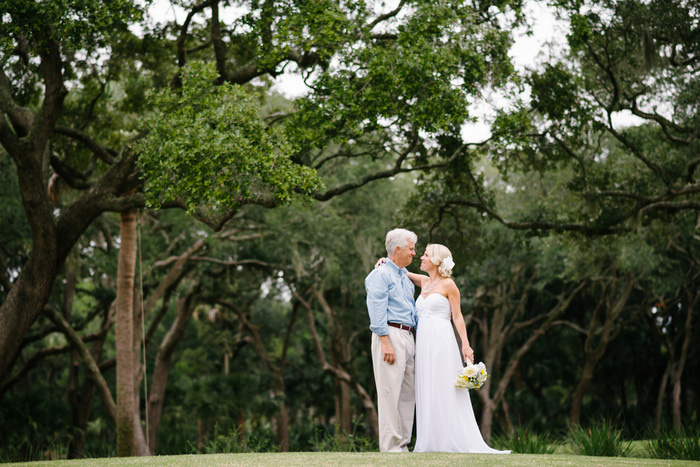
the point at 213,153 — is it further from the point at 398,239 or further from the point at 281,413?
the point at 281,413

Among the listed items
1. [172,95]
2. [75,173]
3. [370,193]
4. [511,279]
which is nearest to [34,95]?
[75,173]

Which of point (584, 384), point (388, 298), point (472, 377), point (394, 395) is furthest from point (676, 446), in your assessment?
point (584, 384)

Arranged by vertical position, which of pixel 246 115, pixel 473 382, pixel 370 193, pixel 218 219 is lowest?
pixel 473 382

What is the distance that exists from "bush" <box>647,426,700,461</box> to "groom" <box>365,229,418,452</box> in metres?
3.98

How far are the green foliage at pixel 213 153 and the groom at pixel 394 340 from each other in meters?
2.75

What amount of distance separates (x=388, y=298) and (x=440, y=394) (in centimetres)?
103

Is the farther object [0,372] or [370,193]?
[370,193]

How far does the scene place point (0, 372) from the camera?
10820 millimetres

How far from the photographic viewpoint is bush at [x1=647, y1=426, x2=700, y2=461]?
884cm

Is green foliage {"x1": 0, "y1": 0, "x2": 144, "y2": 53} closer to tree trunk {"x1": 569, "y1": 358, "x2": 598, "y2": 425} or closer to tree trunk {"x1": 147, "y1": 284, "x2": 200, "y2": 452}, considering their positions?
tree trunk {"x1": 147, "y1": 284, "x2": 200, "y2": 452}

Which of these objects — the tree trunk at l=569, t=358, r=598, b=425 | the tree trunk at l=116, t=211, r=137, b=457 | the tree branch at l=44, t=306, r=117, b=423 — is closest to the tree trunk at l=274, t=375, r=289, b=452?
the tree trunk at l=569, t=358, r=598, b=425

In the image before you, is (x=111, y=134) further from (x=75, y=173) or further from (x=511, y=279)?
(x=511, y=279)

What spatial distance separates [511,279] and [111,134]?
13.9 m

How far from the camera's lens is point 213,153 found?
360 inches
